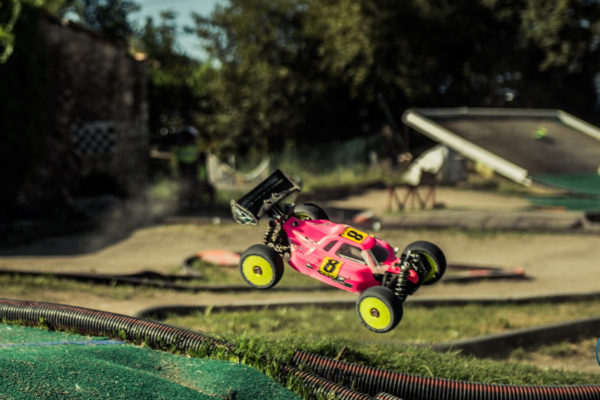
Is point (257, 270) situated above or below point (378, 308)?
above

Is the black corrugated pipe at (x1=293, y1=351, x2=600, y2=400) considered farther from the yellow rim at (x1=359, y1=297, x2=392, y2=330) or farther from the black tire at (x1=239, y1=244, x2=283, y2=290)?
the black tire at (x1=239, y1=244, x2=283, y2=290)

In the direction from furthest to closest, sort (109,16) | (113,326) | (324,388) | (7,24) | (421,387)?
(109,16), (7,24), (113,326), (421,387), (324,388)

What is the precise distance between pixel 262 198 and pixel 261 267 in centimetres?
32

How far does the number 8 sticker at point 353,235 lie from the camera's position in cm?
288

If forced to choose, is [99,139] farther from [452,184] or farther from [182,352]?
[182,352]

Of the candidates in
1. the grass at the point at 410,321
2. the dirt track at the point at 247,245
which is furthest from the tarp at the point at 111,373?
the dirt track at the point at 247,245

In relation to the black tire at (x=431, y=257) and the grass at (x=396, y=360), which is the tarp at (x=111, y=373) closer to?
the grass at (x=396, y=360)

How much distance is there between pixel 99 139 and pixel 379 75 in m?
17.2

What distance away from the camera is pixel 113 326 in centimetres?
539

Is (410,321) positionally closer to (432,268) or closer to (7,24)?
(432,268)

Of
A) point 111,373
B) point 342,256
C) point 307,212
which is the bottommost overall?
point 111,373

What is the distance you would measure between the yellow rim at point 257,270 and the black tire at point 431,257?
2.06 ft

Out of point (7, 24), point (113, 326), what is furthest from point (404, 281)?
point (7, 24)

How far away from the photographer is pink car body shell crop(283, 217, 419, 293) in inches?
112
